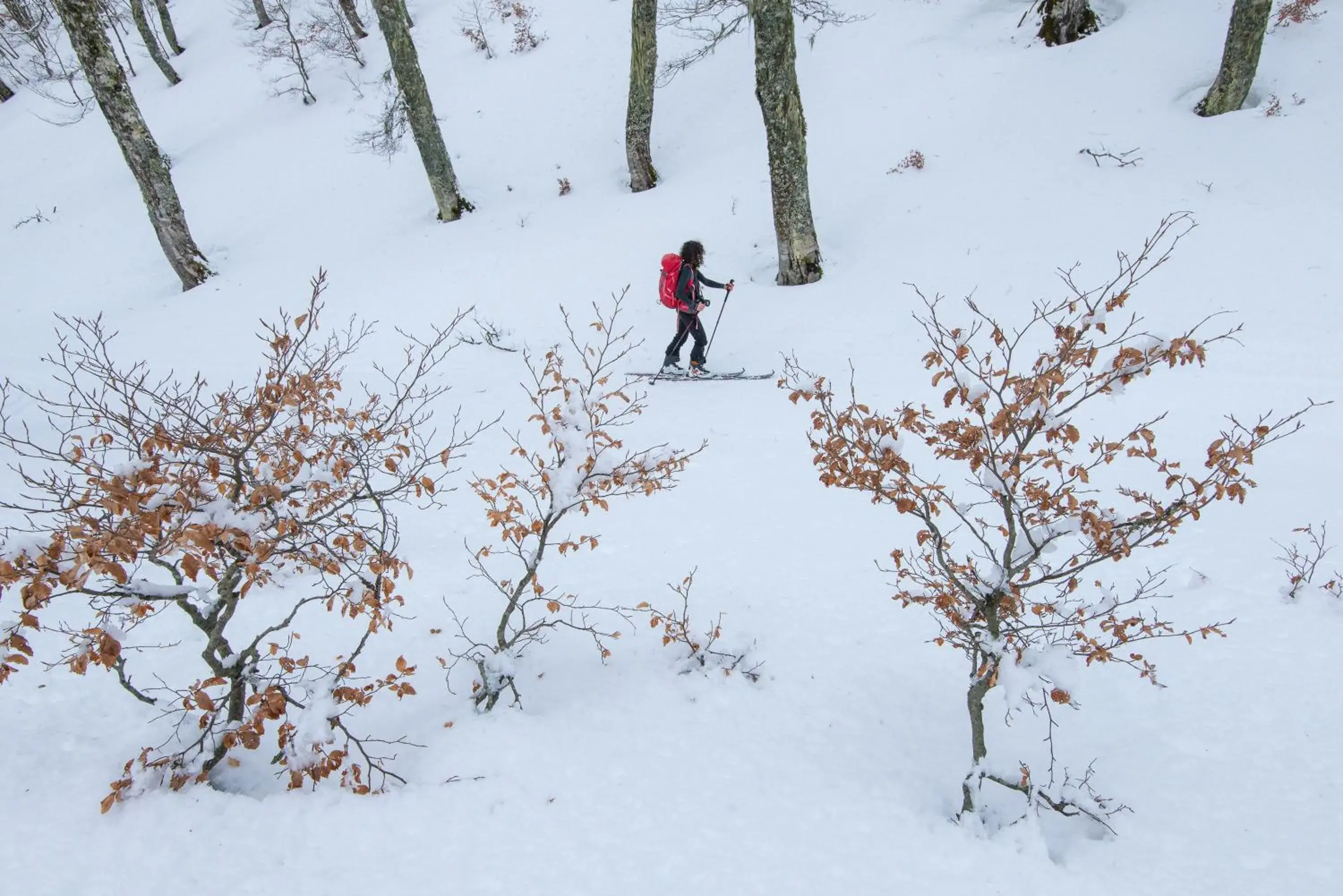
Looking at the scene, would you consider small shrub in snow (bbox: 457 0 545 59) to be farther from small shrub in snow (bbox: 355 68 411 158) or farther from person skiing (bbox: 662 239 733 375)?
person skiing (bbox: 662 239 733 375)

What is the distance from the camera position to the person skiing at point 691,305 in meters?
8.02

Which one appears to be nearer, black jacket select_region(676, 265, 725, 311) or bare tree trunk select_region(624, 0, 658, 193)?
black jacket select_region(676, 265, 725, 311)

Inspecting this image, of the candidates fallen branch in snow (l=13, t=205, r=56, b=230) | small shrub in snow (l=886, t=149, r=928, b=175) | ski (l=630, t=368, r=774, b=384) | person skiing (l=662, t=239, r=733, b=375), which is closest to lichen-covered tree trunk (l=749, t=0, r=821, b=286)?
person skiing (l=662, t=239, r=733, b=375)

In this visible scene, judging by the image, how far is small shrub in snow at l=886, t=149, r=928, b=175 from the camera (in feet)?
35.8

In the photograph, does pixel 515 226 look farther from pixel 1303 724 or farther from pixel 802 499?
pixel 1303 724

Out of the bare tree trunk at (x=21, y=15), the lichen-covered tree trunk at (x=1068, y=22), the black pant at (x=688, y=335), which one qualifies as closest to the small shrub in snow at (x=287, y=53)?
the bare tree trunk at (x=21, y=15)

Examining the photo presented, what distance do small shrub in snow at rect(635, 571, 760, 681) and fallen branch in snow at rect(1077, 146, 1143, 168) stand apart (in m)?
9.63

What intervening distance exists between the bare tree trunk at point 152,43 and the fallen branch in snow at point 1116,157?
2362 centimetres

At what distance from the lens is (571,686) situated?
4406mm

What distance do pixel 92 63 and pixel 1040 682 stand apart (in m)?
14.3

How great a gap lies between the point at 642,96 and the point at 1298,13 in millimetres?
10358

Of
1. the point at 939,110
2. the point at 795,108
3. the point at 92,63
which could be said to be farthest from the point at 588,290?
the point at 92,63

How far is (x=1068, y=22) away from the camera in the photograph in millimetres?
11617

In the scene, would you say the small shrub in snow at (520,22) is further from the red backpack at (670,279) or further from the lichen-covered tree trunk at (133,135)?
the red backpack at (670,279)
